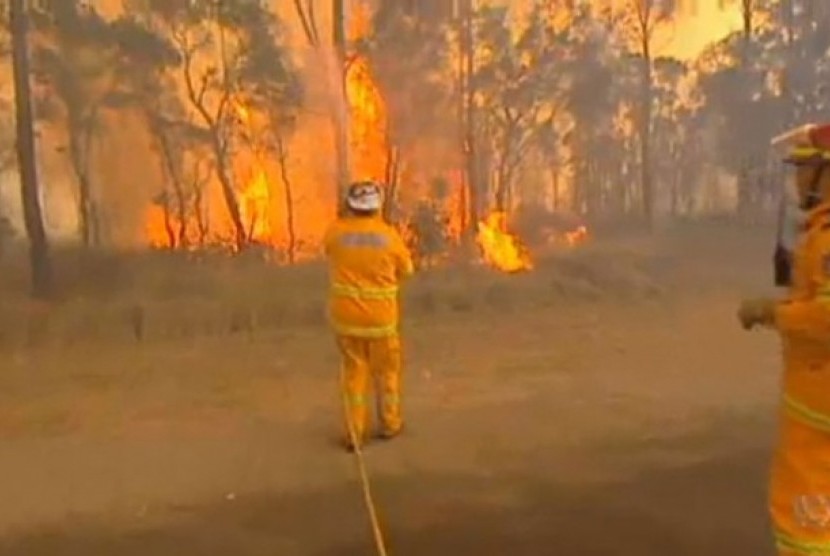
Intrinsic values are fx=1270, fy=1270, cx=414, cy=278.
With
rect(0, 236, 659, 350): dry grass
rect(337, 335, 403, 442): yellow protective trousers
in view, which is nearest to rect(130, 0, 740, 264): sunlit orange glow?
rect(0, 236, 659, 350): dry grass

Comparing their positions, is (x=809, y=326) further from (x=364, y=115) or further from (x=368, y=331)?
(x=364, y=115)

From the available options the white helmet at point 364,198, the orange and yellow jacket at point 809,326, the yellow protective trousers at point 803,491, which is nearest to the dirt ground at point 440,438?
the white helmet at point 364,198

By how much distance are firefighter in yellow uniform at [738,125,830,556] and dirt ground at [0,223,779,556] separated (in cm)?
126

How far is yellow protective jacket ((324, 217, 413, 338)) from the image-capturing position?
5.77m

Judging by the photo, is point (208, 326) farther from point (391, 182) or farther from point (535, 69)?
point (535, 69)

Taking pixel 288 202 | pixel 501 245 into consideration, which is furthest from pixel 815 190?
pixel 501 245

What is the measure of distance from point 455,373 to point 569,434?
1778 mm

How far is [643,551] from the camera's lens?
425 centimetres

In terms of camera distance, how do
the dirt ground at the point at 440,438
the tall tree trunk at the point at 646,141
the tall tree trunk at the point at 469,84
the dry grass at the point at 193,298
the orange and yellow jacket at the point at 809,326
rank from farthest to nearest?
1. the tall tree trunk at the point at 646,141
2. the tall tree trunk at the point at 469,84
3. the dry grass at the point at 193,298
4. the dirt ground at the point at 440,438
5. the orange and yellow jacket at the point at 809,326

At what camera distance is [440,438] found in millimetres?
6023

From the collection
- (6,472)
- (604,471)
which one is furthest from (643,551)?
(6,472)

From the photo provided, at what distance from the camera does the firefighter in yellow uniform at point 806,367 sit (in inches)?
115

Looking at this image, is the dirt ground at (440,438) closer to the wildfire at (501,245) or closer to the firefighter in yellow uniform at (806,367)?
the wildfire at (501,245)

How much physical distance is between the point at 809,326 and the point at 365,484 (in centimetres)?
262
